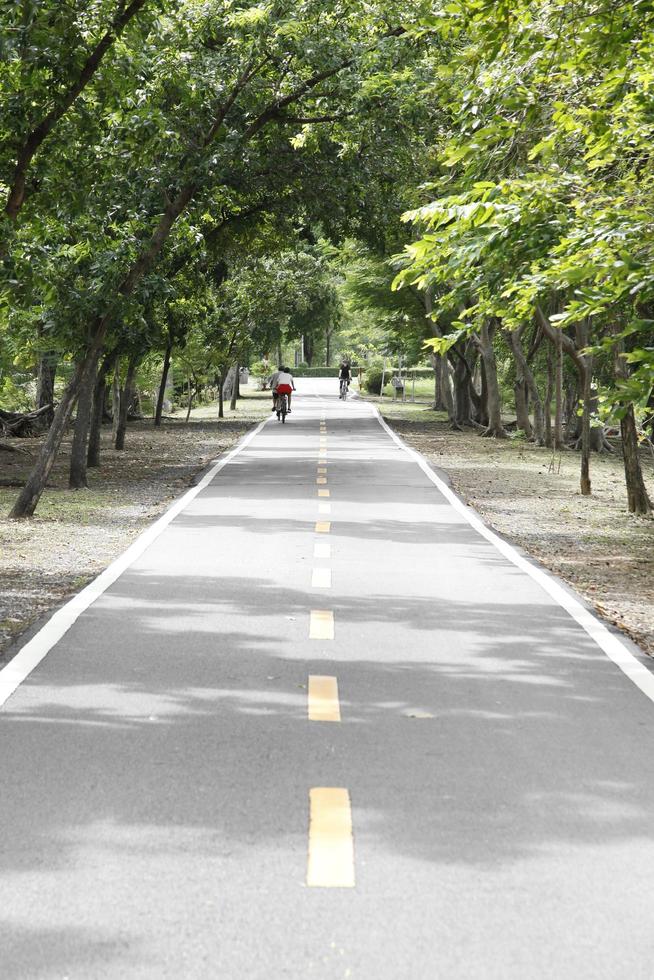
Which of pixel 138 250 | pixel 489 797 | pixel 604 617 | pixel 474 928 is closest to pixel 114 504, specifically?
pixel 138 250

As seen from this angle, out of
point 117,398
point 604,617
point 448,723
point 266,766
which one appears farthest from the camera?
point 117,398

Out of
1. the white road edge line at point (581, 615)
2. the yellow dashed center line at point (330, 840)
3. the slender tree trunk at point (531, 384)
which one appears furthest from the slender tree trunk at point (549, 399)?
the yellow dashed center line at point (330, 840)

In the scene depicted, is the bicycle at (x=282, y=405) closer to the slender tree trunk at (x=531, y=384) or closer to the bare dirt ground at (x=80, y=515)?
the bare dirt ground at (x=80, y=515)

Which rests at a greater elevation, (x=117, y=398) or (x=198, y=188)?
(x=198, y=188)

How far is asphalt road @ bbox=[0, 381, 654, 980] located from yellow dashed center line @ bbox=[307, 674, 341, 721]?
2 cm

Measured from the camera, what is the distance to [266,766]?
19.1 feet

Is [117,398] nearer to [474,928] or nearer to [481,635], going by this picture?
[481,635]

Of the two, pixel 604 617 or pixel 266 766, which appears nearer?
pixel 266 766

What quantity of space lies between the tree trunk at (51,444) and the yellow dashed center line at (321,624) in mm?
8087

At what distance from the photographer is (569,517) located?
1877 cm

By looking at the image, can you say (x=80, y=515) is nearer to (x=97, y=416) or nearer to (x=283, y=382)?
(x=97, y=416)

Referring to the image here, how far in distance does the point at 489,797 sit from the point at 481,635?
3.73 m

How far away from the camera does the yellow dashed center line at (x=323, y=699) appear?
674 centimetres

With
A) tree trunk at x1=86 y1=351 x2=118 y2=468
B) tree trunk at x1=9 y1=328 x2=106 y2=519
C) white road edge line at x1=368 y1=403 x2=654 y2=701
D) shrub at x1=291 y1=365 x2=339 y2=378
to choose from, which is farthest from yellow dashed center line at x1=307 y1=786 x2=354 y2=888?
shrub at x1=291 y1=365 x2=339 y2=378
